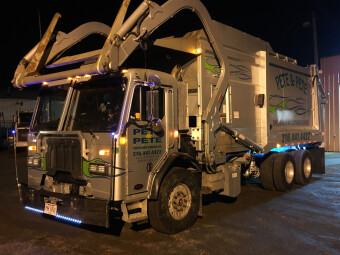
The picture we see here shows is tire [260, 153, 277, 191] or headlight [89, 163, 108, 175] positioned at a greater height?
headlight [89, 163, 108, 175]

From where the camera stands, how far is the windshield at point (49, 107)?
577 centimetres

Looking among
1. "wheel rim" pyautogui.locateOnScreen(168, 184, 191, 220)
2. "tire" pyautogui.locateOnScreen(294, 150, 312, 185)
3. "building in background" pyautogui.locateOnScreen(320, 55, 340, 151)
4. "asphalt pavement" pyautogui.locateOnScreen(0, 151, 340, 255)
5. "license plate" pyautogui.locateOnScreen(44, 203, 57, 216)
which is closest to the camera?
"asphalt pavement" pyautogui.locateOnScreen(0, 151, 340, 255)

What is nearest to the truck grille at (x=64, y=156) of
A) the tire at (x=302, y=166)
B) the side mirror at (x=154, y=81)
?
the side mirror at (x=154, y=81)

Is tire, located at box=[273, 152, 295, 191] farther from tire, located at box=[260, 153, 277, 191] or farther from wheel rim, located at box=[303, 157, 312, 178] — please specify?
wheel rim, located at box=[303, 157, 312, 178]

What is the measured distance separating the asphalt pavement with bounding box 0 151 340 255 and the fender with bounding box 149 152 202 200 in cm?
82

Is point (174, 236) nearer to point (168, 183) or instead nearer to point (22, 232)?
point (168, 183)

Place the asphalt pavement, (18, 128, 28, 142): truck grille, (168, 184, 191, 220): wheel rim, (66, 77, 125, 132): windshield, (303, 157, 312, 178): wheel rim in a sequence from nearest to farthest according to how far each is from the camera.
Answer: the asphalt pavement
(66, 77, 125, 132): windshield
(168, 184, 191, 220): wheel rim
(303, 157, 312, 178): wheel rim
(18, 128, 28, 142): truck grille

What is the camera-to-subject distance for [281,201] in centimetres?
792

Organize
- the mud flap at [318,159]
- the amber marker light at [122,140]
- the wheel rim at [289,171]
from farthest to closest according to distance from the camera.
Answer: the mud flap at [318,159] → the wheel rim at [289,171] → the amber marker light at [122,140]

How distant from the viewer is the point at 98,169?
16.2ft

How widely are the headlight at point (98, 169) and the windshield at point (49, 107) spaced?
3.88 feet

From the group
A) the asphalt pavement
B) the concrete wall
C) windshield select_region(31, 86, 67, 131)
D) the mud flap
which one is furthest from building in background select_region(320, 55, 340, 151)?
the concrete wall

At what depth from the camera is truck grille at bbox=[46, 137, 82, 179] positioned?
5.17m

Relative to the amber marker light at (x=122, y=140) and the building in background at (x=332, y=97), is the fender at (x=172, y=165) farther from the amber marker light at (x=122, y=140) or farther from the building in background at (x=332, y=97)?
the building in background at (x=332, y=97)
